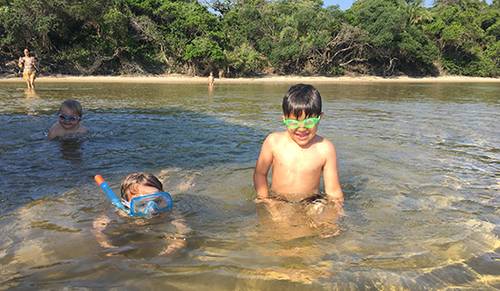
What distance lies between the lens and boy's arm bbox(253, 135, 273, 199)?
3.88 m

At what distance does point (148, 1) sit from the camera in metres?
31.9

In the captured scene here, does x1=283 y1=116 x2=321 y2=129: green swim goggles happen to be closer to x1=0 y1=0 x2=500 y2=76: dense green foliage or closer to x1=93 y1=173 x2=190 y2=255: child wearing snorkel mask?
x1=93 y1=173 x2=190 y2=255: child wearing snorkel mask

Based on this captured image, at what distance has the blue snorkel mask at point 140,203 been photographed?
330 cm

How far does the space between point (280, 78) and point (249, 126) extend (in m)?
28.2

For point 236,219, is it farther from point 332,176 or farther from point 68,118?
point 68,118

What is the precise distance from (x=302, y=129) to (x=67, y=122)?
4.62 metres

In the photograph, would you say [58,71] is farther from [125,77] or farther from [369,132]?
[369,132]

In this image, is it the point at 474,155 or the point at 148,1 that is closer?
the point at 474,155

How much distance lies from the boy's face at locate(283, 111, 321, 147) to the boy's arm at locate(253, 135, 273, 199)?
27 centimetres

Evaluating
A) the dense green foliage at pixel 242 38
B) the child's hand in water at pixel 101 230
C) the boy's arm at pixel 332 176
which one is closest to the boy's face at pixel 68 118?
the child's hand in water at pixel 101 230

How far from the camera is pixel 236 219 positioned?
12.0 feet

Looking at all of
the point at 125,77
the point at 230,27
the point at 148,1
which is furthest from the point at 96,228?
the point at 230,27

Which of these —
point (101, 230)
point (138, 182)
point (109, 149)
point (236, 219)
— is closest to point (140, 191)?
point (138, 182)

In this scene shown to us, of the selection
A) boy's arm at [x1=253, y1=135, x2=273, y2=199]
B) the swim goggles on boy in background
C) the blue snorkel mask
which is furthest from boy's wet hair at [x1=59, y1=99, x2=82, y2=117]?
boy's arm at [x1=253, y1=135, x2=273, y2=199]
